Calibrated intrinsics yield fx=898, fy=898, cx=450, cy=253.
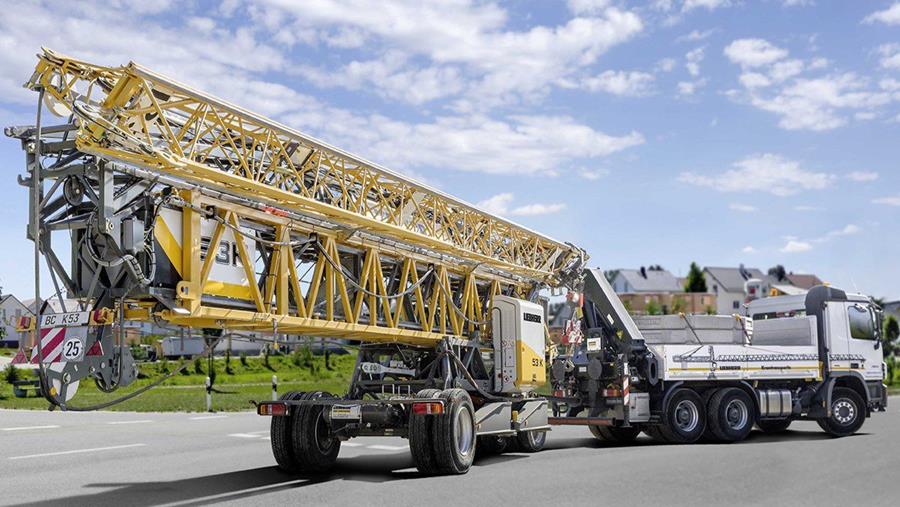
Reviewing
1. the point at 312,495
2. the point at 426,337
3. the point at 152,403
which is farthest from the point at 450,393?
the point at 152,403

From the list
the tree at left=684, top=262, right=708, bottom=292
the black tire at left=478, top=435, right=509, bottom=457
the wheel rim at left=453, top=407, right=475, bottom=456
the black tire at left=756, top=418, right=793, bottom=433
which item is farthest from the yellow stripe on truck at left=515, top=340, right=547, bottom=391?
the tree at left=684, top=262, right=708, bottom=292

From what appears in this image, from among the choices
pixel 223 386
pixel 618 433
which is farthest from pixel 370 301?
pixel 223 386

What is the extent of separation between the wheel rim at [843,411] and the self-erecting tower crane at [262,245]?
25.2 feet

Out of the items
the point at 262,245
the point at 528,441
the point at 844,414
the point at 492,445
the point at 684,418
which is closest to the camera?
the point at 262,245

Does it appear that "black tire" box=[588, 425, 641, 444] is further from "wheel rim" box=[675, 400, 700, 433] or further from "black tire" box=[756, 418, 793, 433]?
"black tire" box=[756, 418, 793, 433]

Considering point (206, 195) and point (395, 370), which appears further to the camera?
point (395, 370)

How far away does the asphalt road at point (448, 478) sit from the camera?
11273 mm

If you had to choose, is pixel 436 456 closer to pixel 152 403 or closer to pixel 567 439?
pixel 567 439

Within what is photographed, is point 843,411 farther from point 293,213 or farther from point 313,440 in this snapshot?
point 293,213

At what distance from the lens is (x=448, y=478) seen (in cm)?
1312

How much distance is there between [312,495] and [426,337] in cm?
463

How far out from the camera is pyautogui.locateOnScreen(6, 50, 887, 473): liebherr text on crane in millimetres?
10938

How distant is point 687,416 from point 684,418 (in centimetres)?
9

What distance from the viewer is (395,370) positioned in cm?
1620
